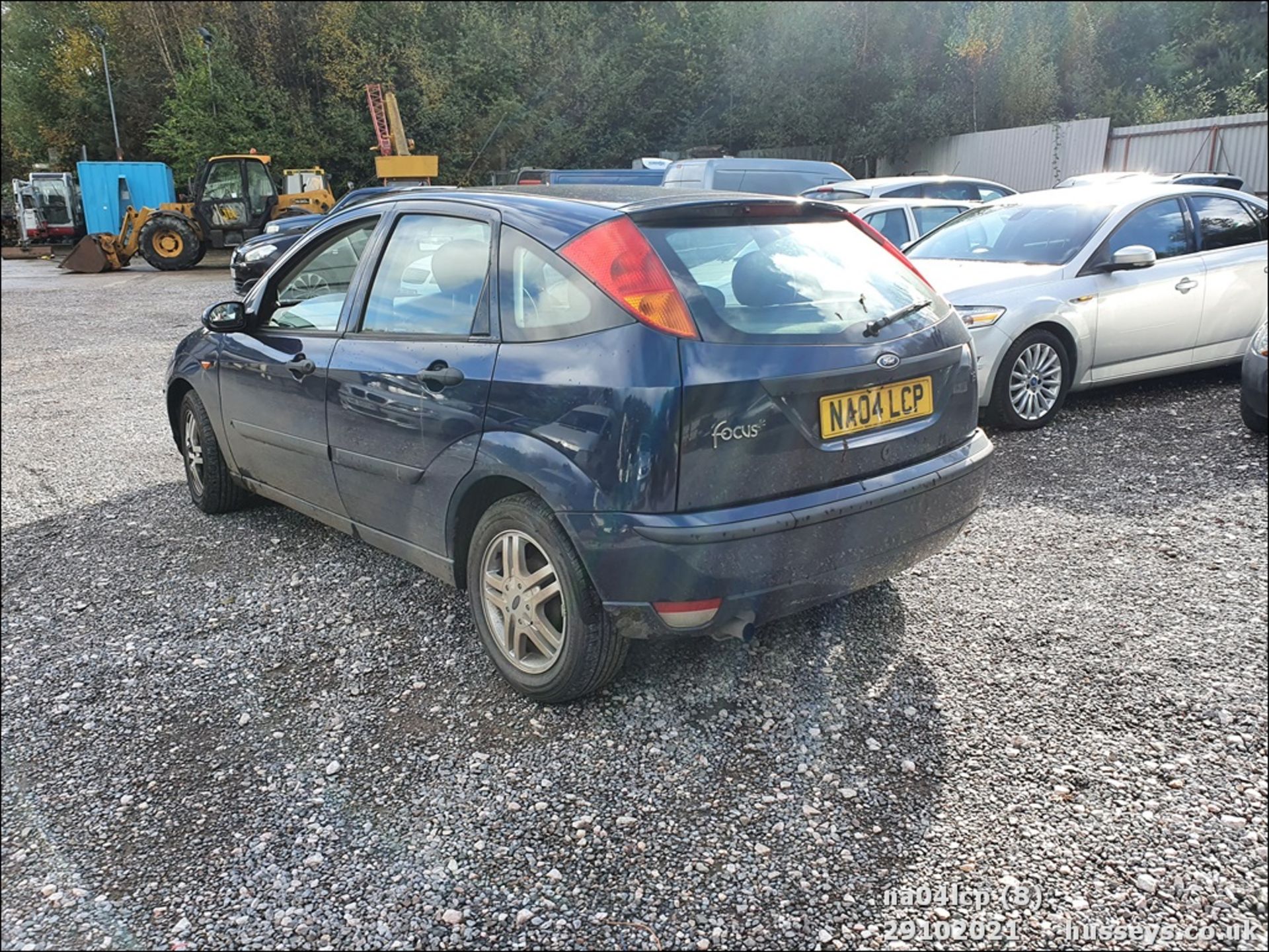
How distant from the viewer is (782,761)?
2889mm

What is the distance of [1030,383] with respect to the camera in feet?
20.7

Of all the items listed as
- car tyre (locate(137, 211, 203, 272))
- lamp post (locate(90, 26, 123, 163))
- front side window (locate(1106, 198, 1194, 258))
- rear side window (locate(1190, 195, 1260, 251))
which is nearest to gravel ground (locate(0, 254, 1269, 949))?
front side window (locate(1106, 198, 1194, 258))

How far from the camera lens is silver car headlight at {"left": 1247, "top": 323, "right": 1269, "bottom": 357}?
585 centimetres

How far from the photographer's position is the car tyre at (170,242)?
73.1 ft

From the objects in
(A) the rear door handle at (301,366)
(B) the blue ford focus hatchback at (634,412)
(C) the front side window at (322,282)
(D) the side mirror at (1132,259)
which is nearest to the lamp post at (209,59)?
(C) the front side window at (322,282)

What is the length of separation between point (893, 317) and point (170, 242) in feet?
75.6

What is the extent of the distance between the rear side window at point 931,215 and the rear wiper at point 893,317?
6.21 m

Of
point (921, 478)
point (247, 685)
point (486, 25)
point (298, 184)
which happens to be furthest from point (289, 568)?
point (486, 25)

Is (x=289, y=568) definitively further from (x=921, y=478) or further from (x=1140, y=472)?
(x=1140, y=472)

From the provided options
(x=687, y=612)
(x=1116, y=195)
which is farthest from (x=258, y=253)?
(x=687, y=612)

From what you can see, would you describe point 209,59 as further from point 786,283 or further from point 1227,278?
point 786,283

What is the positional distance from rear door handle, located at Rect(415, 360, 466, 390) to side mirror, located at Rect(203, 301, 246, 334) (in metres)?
1.54

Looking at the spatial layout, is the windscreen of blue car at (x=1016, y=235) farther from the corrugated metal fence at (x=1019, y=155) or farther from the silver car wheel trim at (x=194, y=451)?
the corrugated metal fence at (x=1019, y=155)

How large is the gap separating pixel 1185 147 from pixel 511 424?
22340 mm
